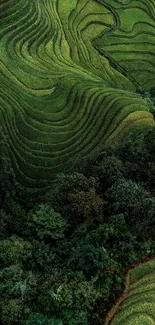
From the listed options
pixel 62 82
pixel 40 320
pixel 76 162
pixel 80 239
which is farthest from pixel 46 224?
pixel 62 82

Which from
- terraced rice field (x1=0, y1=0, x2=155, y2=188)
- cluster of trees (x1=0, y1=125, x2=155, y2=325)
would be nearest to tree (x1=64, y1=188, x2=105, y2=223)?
cluster of trees (x1=0, y1=125, x2=155, y2=325)

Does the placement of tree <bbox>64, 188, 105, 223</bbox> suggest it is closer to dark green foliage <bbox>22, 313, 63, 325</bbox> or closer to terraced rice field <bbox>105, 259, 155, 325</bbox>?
terraced rice field <bbox>105, 259, 155, 325</bbox>

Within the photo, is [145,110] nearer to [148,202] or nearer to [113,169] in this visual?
[113,169]

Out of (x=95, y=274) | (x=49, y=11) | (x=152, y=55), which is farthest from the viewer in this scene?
(x=152, y=55)

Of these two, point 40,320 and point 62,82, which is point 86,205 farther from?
point 62,82

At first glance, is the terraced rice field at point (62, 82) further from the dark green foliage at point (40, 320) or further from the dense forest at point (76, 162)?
the dark green foliage at point (40, 320)

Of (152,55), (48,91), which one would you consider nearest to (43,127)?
(48,91)
